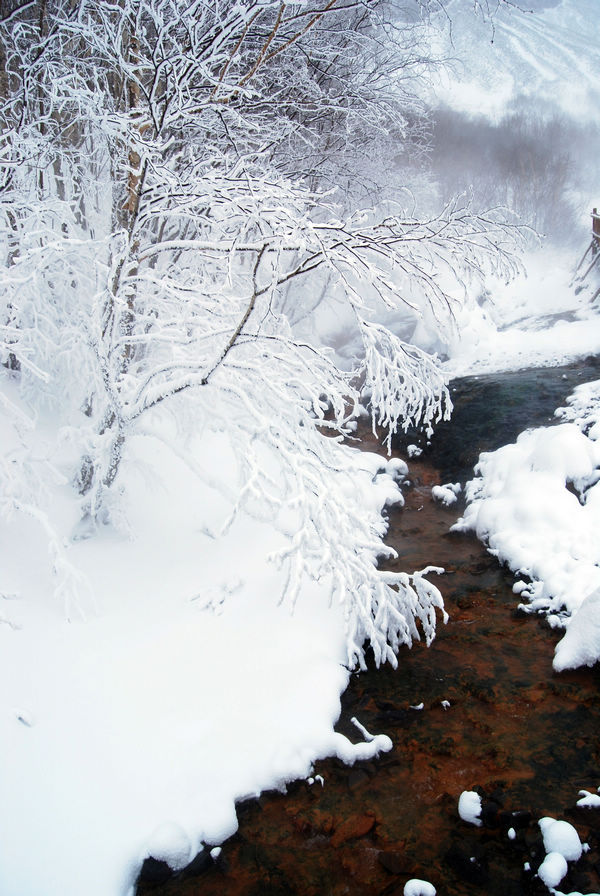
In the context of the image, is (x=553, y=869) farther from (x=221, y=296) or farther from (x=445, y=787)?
(x=221, y=296)

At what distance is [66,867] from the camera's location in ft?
9.43

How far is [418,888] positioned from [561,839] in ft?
3.25

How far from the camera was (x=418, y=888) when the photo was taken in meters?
2.94

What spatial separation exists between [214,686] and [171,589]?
1.41 m

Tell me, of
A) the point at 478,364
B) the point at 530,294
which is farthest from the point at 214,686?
the point at 530,294

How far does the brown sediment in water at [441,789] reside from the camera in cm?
306

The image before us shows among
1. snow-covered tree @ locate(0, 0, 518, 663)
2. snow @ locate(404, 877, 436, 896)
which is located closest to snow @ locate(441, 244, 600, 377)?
snow-covered tree @ locate(0, 0, 518, 663)

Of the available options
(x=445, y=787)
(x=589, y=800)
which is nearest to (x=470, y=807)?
(x=445, y=787)

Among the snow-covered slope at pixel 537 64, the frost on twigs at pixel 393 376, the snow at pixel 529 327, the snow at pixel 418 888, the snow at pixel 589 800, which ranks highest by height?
the snow-covered slope at pixel 537 64

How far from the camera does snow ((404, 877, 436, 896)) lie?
292 cm

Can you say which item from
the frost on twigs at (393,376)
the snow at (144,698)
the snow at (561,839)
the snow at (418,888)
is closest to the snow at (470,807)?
the snow at (561,839)

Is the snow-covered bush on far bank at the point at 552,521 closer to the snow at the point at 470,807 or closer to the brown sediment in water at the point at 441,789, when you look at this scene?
the brown sediment in water at the point at 441,789

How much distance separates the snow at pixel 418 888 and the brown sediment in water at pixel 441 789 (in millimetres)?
70

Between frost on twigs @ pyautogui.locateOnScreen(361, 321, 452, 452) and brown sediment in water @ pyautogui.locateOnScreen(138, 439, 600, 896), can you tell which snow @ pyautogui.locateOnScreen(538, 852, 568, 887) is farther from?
frost on twigs @ pyautogui.locateOnScreen(361, 321, 452, 452)
